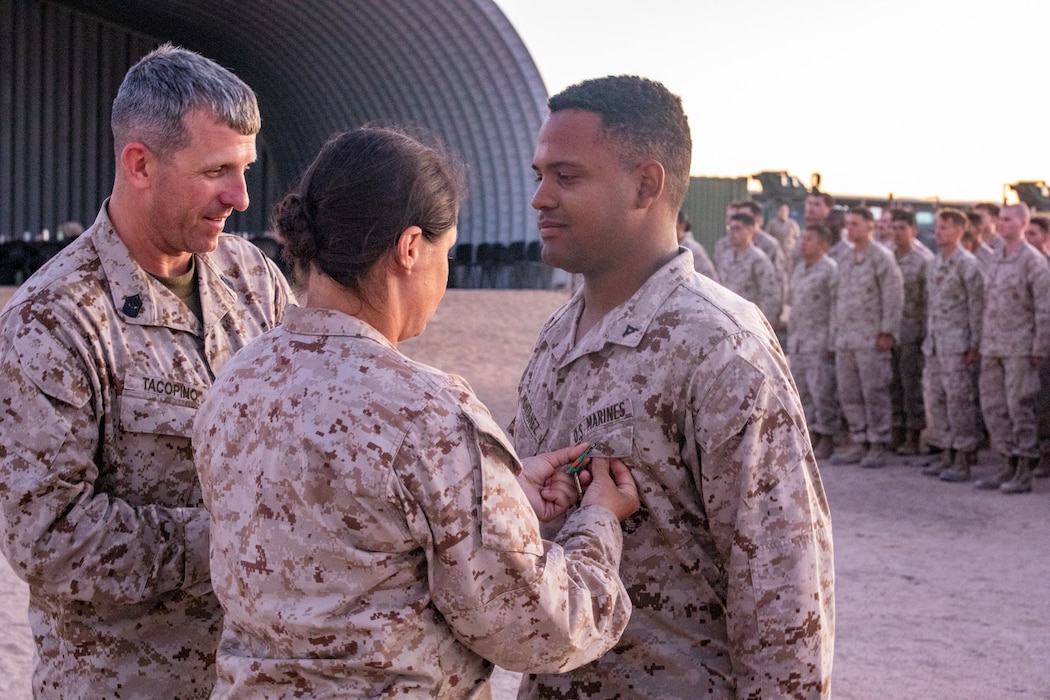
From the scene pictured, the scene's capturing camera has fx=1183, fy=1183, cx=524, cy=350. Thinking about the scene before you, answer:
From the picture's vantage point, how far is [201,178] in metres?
2.42

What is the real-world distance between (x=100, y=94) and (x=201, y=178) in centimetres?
2814

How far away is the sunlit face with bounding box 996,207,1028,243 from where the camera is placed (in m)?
9.06

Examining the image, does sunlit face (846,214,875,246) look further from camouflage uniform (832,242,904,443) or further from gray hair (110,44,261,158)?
gray hair (110,44,261,158)

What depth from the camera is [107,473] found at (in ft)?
7.65

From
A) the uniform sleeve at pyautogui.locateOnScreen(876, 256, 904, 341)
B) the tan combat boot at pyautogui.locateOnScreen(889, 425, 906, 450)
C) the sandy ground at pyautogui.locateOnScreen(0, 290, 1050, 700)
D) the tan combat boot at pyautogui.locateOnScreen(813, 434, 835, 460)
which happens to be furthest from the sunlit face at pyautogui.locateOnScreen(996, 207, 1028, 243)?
the tan combat boot at pyautogui.locateOnScreen(813, 434, 835, 460)

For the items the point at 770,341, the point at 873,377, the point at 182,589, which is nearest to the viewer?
the point at 770,341

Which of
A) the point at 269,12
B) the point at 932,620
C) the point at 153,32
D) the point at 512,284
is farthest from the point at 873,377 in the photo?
the point at 153,32

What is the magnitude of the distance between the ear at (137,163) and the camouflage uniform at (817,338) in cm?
878

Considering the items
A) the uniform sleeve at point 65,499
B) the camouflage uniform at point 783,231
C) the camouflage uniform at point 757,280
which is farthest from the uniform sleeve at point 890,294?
the uniform sleeve at point 65,499

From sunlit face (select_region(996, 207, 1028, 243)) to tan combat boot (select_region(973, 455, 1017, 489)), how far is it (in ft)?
5.62

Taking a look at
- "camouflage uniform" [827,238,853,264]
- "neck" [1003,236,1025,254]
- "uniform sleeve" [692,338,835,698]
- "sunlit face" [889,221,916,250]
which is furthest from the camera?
"sunlit face" [889,221,916,250]

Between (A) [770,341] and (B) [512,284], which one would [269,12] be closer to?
(B) [512,284]

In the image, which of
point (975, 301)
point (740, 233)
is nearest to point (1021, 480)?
point (975, 301)

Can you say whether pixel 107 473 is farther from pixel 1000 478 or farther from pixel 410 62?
pixel 410 62
